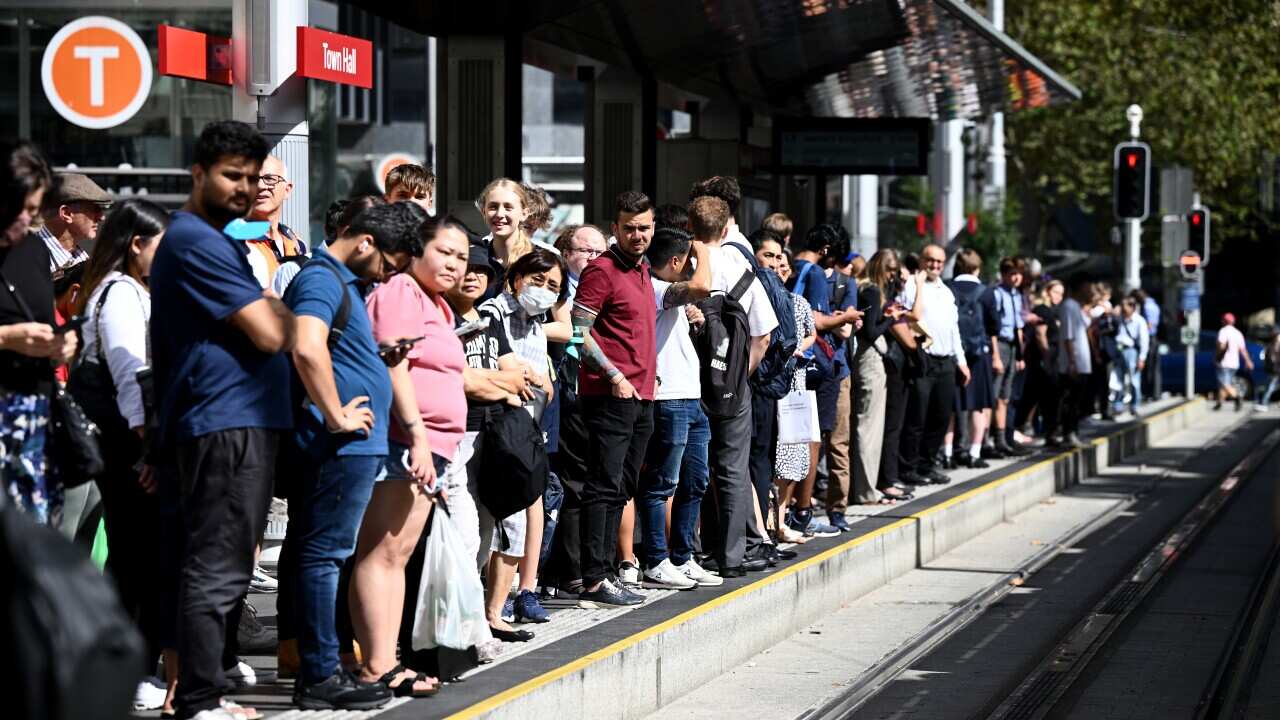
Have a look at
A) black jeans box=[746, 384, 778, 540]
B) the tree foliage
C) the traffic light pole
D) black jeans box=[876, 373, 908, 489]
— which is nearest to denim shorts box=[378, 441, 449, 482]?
black jeans box=[746, 384, 778, 540]

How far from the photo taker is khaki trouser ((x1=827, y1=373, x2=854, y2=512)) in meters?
12.5

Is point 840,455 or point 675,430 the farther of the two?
point 840,455

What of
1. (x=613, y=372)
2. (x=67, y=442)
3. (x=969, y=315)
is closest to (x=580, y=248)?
(x=613, y=372)

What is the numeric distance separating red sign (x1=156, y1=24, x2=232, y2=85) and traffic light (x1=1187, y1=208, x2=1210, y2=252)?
30.0m

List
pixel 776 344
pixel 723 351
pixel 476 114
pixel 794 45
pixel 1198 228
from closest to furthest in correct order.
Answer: pixel 723 351 → pixel 776 344 → pixel 476 114 → pixel 794 45 → pixel 1198 228

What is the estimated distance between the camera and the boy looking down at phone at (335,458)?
619 centimetres

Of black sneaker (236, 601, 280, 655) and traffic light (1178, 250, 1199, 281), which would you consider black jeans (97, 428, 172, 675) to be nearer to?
black sneaker (236, 601, 280, 655)

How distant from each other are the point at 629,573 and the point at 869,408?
178 inches

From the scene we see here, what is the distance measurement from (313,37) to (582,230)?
5.22 feet

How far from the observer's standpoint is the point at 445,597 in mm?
6754

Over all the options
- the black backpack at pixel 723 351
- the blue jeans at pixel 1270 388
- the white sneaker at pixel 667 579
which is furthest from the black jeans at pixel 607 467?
the blue jeans at pixel 1270 388

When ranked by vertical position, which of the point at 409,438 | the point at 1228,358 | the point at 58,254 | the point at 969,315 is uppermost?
the point at 58,254

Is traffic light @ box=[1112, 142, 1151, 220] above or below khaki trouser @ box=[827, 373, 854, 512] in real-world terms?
above

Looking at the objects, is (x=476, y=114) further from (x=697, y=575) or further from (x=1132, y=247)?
(x=1132, y=247)
